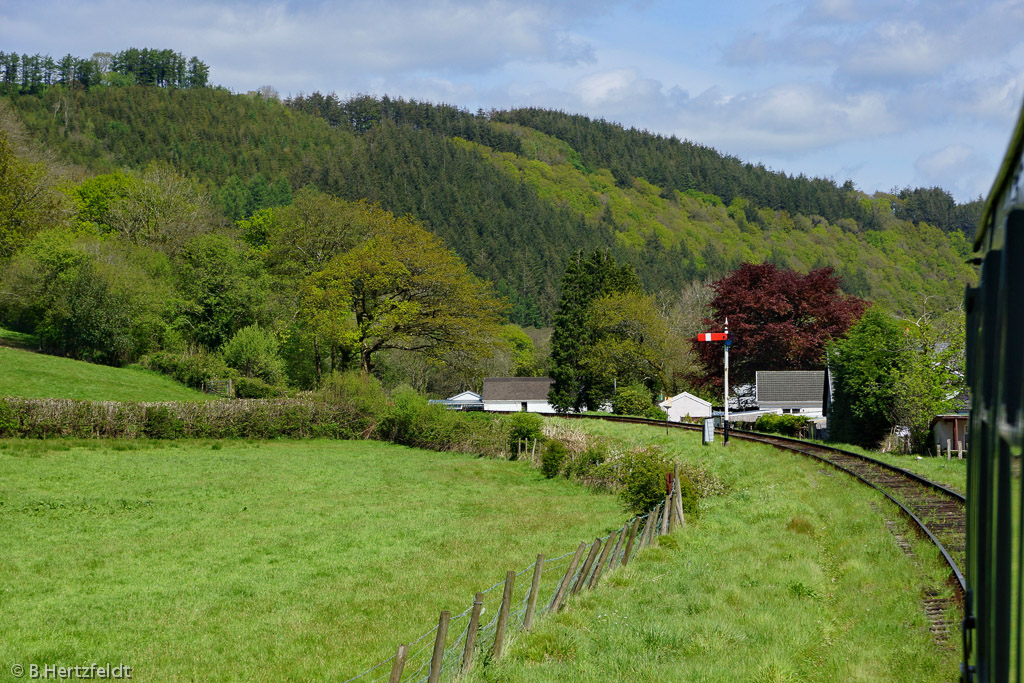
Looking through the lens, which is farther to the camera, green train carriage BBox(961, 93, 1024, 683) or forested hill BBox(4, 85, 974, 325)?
forested hill BBox(4, 85, 974, 325)

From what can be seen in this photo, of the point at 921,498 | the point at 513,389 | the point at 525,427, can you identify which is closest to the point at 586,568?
the point at 921,498

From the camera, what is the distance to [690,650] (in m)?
10.6

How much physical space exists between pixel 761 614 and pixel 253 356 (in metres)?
53.9

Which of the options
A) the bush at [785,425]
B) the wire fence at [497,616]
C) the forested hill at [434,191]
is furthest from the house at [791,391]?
the forested hill at [434,191]

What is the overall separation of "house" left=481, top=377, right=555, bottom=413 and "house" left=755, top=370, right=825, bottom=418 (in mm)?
29928

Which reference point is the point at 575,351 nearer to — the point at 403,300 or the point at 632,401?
the point at 632,401

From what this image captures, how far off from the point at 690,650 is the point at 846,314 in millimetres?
57534

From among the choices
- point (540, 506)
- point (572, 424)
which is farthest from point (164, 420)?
point (540, 506)

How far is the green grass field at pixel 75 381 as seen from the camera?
46688 millimetres

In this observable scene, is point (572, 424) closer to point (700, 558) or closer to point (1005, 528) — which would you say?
point (700, 558)

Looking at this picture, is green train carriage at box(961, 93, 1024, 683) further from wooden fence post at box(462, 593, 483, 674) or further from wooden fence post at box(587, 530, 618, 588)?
wooden fence post at box(587, 530, 618, 588)

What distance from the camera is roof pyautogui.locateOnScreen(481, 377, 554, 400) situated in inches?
3455

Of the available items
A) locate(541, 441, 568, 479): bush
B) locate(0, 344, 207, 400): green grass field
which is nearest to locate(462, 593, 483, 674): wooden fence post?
locate(541, 441, 568, 479): bush

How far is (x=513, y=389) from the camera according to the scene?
88125mm
